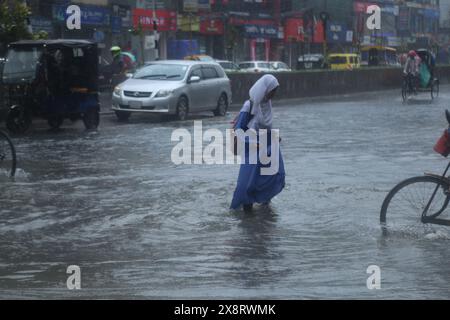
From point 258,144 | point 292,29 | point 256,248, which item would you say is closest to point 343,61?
point 292,29

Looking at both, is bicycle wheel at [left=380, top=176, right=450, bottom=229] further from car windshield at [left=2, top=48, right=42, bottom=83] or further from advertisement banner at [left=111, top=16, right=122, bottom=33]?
advertisement banner at [left=111, top=16, right=122, bottom=33]

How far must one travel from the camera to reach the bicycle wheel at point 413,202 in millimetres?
9727

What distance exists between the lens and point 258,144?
1168cm

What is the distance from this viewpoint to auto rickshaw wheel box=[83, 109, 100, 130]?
79.8 ft

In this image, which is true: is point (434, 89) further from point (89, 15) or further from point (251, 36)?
point (251, 36)

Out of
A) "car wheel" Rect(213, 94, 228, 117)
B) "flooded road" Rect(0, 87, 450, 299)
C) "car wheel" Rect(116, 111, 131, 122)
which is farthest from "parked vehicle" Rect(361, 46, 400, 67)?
"flooded road" Rect(0, 87, 450, 299)

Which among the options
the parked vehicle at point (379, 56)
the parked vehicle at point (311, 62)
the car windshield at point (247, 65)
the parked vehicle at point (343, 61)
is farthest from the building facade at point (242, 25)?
the car windshield at point (247, 65)

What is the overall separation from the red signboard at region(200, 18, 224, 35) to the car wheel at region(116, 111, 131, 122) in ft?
114

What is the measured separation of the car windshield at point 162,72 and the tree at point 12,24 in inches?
140

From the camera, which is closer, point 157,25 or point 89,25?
point 89,25

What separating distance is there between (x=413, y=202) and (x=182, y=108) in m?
18.0

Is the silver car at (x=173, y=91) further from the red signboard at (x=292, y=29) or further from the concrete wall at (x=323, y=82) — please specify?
the red signboard at (x=292, y=29)

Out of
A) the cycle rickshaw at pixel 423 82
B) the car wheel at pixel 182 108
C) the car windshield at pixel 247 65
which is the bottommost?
the car windshield at pixel 247 65
